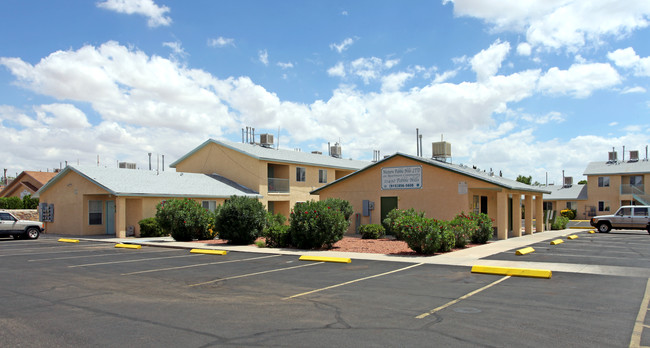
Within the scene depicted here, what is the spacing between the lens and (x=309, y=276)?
1238cm

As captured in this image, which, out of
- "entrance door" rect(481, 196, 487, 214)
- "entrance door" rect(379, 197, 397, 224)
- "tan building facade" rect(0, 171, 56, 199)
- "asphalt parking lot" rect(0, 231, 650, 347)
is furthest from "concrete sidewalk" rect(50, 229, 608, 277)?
"tan building facade" rect(0, 171, 56, 199)

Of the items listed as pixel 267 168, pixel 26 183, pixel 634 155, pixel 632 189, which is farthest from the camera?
pixel 26 183

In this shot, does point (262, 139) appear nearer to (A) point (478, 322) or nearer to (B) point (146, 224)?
(B) point (146, 224)

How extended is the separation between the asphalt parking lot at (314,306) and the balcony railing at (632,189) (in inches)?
1719

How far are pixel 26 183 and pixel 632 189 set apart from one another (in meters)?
69.2

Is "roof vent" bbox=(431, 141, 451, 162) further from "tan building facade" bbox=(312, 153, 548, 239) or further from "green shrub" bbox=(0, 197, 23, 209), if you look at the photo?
"green shrub" bbox=(0, 197, 23, 209)

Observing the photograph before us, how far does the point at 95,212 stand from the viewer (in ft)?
97.8

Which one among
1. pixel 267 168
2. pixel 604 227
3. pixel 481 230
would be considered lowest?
pixel 604 227

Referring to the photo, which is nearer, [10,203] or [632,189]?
[10,203]

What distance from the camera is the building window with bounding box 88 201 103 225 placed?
96.9 feet

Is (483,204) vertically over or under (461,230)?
over

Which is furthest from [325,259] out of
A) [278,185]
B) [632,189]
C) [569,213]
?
[632,189]

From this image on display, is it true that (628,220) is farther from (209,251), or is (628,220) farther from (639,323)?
(639,323)

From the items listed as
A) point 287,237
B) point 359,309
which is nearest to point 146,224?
point 287,237
